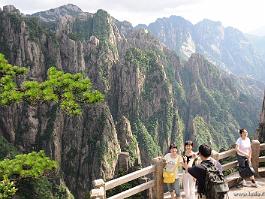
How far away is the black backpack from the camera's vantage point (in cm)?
939

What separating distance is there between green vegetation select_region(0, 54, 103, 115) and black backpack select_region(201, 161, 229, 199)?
5.42 metres

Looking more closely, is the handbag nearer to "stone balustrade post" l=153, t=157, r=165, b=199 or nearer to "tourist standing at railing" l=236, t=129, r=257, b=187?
"stone balustrade post" l=153, t=157, r=165, b=199

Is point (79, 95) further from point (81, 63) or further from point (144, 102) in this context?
point (144, 102)

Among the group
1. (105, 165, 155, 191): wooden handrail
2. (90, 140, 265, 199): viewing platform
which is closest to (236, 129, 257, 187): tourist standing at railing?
(90, 140, 265, 199): viewing platform

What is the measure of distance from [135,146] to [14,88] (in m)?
112

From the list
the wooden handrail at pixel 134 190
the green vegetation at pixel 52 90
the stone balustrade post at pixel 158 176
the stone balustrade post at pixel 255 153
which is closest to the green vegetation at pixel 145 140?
the stone balustrade post at pixel 255 153

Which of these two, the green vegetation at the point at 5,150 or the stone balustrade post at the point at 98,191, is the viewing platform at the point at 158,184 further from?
the green vegetation at the point at 5,150

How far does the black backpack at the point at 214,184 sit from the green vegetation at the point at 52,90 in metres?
5.42

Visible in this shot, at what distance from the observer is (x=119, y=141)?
126 meters

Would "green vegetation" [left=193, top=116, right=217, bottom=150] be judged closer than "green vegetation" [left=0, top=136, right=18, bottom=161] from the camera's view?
No

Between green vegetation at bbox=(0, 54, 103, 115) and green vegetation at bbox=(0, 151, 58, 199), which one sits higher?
green vegetation at bbox=(0, 54, 103, 115)

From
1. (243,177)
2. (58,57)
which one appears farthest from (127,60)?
(243,177)

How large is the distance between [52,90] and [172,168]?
4800 mm

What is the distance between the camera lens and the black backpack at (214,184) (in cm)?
939
